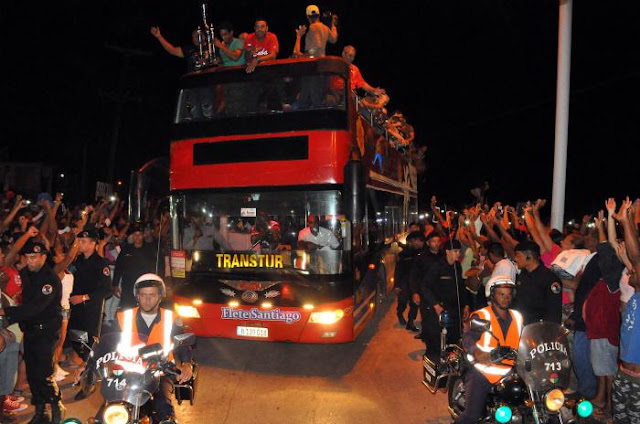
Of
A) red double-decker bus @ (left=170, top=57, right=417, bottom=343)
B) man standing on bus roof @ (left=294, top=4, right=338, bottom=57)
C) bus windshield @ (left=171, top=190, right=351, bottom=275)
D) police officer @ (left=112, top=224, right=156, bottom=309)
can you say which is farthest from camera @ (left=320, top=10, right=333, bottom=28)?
police officer @ (left=112, top=224, right=156, bottom=309)

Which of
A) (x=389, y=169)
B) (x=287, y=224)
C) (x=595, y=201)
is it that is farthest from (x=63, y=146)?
(x=595, y=201)

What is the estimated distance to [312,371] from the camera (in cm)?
685

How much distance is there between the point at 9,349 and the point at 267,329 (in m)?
2.99

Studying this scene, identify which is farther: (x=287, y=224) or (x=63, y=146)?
(x=63, y=146)

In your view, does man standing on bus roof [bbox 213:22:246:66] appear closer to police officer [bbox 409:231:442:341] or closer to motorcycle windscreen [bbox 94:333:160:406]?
police officer [bbox 409:231:442:341]

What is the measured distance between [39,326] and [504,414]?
4.25 m

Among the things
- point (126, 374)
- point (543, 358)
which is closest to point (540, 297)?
point (543, 358)

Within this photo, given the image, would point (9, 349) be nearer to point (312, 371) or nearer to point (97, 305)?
point (97, 305)

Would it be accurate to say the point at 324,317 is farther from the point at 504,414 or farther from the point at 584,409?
the point at 584,409

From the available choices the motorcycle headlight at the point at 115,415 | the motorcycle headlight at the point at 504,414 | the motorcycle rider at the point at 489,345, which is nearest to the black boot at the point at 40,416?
the motorcycle headlight at the point at 115,415

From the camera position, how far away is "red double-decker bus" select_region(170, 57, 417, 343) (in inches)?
264

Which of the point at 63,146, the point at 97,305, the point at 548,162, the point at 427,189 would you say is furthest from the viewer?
the point at 427,189

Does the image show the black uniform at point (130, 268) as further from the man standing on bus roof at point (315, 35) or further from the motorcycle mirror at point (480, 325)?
the motorcycle mirror at point (480, 325)

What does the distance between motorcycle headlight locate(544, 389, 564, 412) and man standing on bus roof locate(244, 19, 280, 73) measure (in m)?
5.79
